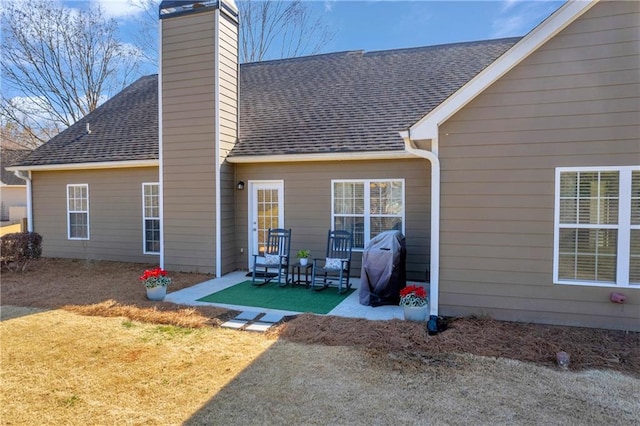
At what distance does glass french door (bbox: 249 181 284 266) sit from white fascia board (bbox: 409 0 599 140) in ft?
13.3

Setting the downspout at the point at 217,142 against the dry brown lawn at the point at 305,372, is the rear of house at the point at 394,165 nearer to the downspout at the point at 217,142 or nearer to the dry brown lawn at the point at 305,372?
the downspout at the point at 217,142

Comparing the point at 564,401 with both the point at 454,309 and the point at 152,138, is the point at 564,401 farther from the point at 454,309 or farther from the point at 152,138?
the point at 152,138

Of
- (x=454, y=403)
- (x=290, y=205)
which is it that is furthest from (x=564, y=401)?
(x=290, y=205)

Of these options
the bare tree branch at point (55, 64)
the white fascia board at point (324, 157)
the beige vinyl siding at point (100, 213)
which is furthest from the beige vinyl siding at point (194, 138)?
the bare tree branch at point (55, 64)

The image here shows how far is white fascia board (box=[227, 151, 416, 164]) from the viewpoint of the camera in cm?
727

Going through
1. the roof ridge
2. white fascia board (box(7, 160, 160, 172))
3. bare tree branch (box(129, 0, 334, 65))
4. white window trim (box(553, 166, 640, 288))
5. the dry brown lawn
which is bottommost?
the dry brown lawn

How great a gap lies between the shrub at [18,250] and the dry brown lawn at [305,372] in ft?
13.5

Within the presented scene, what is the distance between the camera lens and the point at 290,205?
823cm

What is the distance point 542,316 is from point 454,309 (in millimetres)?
1027

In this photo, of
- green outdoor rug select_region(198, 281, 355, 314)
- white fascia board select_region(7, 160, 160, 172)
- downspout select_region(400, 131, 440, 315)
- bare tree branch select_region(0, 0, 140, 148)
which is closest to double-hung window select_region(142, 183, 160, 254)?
white fascia board select_region(7, 160, 160, 172)

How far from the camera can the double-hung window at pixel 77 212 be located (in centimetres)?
1014

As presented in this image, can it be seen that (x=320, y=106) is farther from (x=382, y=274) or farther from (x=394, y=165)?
(x=382, y=274)

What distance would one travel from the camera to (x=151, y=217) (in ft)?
30.9

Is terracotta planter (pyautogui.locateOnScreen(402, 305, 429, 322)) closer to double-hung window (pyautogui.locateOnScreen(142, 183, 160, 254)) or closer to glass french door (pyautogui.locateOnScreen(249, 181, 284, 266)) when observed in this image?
glass french door (pyautogui.locateOnScreen(249, 181, 284, 266))
